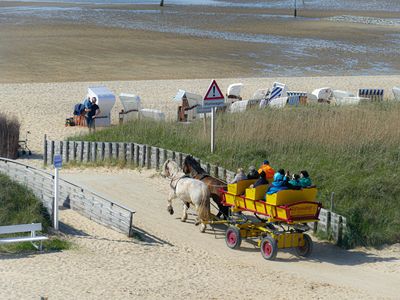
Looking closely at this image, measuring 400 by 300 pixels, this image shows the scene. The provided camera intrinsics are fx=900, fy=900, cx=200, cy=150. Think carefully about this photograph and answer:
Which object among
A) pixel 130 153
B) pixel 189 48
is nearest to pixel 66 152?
pixel 130 153

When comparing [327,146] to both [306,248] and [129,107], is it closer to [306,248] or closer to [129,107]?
[306,248]

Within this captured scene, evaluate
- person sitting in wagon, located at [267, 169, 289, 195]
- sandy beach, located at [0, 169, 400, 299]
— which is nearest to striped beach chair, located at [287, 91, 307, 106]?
sandy beach, located at [0, 169, 400, 299]

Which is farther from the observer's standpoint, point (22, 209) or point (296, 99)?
point (296, 99)

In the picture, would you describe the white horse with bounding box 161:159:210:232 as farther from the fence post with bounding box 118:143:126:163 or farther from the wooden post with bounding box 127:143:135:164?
the fence post with bounding box 118:143:126:163

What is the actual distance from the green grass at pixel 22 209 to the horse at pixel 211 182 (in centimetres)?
280

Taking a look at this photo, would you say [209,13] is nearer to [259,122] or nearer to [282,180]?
[259,122]

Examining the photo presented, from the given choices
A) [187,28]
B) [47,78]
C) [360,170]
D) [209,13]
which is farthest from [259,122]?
[209,13]

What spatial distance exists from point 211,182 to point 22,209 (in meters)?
3.48

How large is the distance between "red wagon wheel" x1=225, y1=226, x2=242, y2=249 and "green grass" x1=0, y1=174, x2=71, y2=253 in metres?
2.76

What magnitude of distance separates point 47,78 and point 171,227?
21.1 m

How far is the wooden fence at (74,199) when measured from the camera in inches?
631

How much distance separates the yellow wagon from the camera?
1482cm

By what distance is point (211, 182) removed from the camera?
1666 centimetres

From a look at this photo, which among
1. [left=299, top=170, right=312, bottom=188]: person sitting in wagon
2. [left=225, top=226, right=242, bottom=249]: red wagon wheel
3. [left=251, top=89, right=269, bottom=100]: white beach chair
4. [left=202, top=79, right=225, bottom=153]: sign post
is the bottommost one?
[left=225, top=226, right=242, bottom=249]: red wagon wheel
